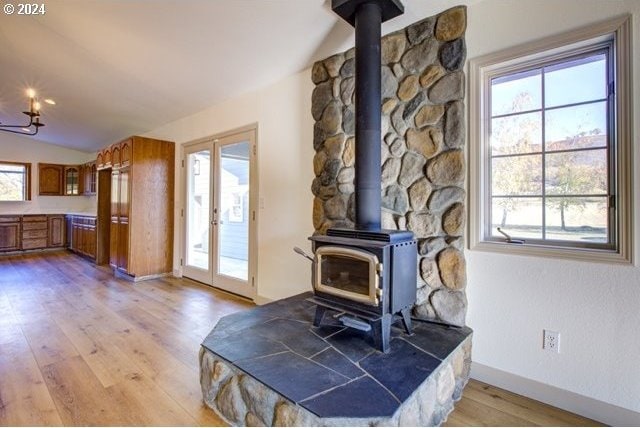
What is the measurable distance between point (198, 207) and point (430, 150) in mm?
3556

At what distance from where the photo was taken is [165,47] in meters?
2.95

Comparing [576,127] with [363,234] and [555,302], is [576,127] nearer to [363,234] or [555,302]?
[555,302]

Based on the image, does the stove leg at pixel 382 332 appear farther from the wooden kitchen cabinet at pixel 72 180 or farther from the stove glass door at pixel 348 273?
the wooden kitchen cabinet at pixel 72 180

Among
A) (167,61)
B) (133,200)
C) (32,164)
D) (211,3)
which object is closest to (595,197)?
(211,3)

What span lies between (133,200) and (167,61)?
2.27 m

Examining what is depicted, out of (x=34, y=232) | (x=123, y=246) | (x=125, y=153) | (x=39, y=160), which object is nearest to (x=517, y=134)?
(x=125, y=153)

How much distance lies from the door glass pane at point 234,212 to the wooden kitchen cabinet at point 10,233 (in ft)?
19.2

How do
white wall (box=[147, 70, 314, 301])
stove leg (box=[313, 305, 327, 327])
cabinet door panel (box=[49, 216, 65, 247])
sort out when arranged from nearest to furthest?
stove leg (box=[313, 305, 327, 327]) < white wall (box=[147, 70, 314, 301]) < cabinet door panel (box=[49, 216, 65, 247])

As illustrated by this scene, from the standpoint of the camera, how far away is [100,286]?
4.31 meters

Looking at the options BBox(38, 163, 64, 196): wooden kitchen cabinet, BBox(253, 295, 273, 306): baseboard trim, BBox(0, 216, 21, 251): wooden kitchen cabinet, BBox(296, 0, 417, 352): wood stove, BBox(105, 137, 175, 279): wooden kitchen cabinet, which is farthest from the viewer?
BBox(38, 163, 64, 196): wooden kitchen cabinet

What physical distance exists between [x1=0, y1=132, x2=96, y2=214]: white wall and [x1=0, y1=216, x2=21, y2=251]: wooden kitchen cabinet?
0.51 metres

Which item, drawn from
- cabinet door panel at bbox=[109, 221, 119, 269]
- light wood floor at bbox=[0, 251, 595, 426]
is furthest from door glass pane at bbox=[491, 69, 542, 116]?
cabinet door panel at bbox=[109, 221, 119, 269]

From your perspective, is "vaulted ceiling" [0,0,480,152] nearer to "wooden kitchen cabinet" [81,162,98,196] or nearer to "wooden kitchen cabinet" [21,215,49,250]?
"wooden kitchen cabinet" [81,162,98,196]

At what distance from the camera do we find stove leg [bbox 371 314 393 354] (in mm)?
1746
